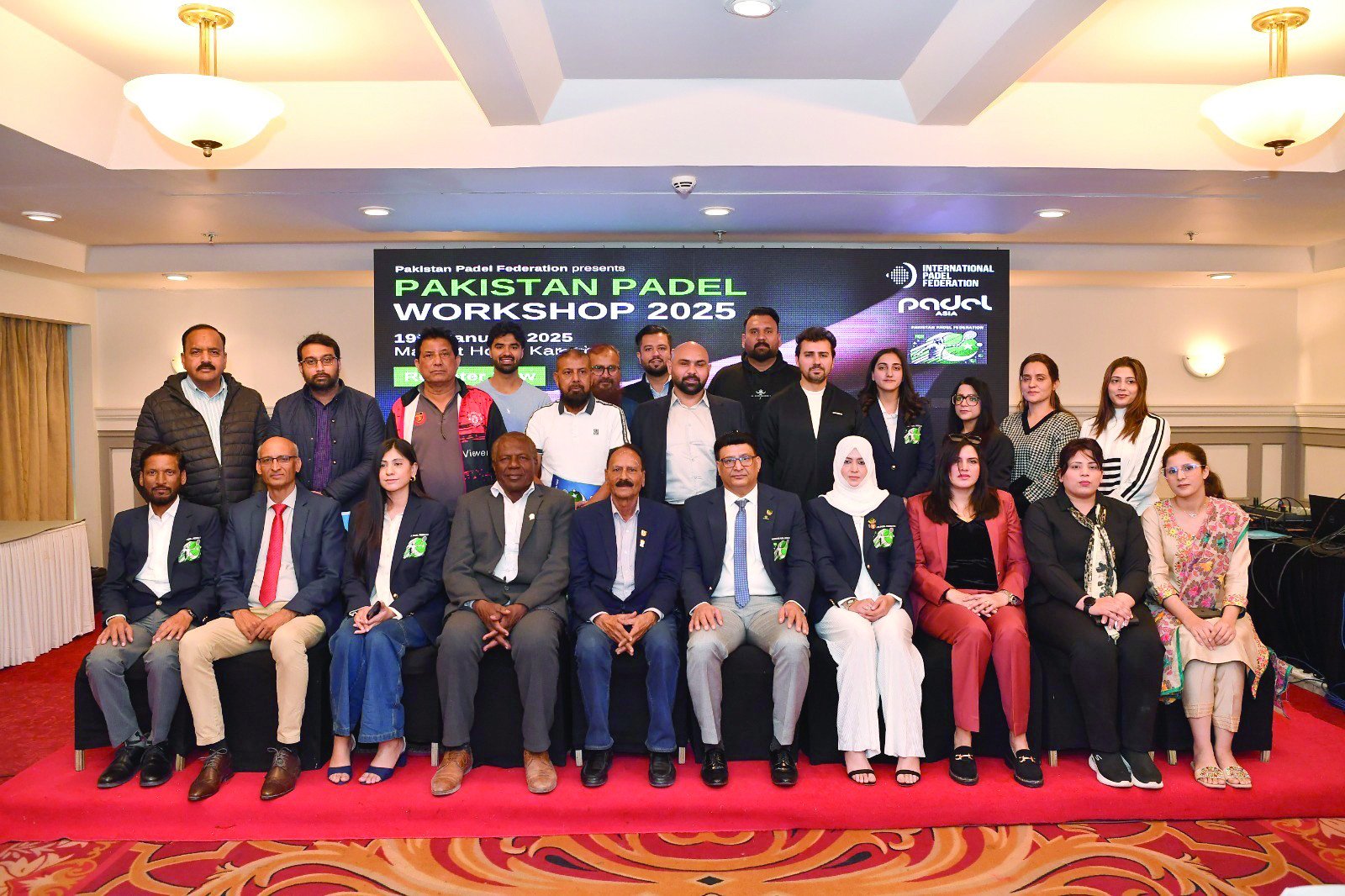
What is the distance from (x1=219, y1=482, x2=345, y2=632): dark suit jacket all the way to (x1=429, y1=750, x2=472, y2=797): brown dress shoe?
0.74 meters

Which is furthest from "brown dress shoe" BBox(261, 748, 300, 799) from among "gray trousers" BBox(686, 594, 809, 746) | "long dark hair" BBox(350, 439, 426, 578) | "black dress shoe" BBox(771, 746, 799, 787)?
"black dress shoe" BBox(771, 746, 799, 787)

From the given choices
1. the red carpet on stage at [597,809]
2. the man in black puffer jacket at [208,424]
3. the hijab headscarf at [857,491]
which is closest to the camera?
the red carpet on stage at [597,809]

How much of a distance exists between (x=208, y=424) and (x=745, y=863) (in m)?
3.05

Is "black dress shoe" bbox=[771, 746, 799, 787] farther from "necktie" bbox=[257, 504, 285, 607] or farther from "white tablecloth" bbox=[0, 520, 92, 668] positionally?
"white tablecloth" bbox=[0, 520, 92, 668]

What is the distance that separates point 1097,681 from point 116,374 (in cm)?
761

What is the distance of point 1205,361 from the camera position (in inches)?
307

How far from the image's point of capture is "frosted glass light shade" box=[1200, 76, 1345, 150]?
358cm

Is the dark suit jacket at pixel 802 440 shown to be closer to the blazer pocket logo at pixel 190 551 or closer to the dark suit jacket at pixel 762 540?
A: the dark suit jacket at pixel 762 540

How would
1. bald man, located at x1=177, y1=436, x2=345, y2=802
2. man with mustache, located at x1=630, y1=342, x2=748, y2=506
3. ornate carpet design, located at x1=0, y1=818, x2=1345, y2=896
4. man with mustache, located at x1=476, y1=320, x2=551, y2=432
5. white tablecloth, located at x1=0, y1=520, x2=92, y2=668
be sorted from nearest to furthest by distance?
ornate carpet design, located at x1=0, y1=818, x2=1345, y2=896 < bald man, located at x1=177, y1=436, x2=345, y2=802 < man with mustache, located at x1=630, y1=342, x2=748, y2=506 < man with mustache, located at x1=476, y1=320, x2=551, y2=432 < white tablecloth, located at x1=0, y1=520, x2=92, y2=668

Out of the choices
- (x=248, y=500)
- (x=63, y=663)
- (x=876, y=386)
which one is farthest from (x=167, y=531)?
(x=876, y=386)

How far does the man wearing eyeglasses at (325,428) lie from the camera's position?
4246mm

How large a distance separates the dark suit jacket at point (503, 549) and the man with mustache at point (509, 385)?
1111mm

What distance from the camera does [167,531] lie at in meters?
3.90

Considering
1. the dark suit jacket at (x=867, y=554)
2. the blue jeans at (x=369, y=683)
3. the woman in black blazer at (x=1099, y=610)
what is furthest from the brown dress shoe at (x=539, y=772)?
the woman in black blazer at (x=1099, y=610)
